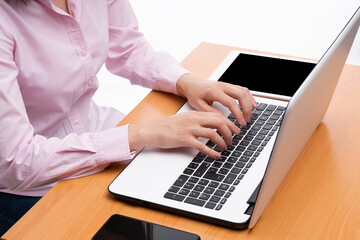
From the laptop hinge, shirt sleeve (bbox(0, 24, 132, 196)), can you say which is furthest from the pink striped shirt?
the laptop hinge

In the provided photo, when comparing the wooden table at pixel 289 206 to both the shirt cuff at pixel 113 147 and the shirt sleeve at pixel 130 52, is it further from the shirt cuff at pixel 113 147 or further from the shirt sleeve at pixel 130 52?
the shirt sleeve at pixel 130 52

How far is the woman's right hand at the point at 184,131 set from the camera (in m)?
1.21

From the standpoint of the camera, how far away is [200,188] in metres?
1.12

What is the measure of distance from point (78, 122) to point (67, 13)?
28 cm

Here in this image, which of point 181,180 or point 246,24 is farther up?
point 181,180

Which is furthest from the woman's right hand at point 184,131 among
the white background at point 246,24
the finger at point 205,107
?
the white background at point 246,24

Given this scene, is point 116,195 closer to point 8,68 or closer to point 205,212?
point 205,212

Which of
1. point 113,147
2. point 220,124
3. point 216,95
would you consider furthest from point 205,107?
point 113,147

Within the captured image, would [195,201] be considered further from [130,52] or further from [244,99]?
[130,52]

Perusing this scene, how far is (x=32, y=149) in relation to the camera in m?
1.20

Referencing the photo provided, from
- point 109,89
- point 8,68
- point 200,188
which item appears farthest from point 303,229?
point 109,89

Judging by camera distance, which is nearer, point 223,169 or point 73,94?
point 223,169

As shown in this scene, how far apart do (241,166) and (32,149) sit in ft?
1.34

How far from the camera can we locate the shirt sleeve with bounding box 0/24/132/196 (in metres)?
1.18
